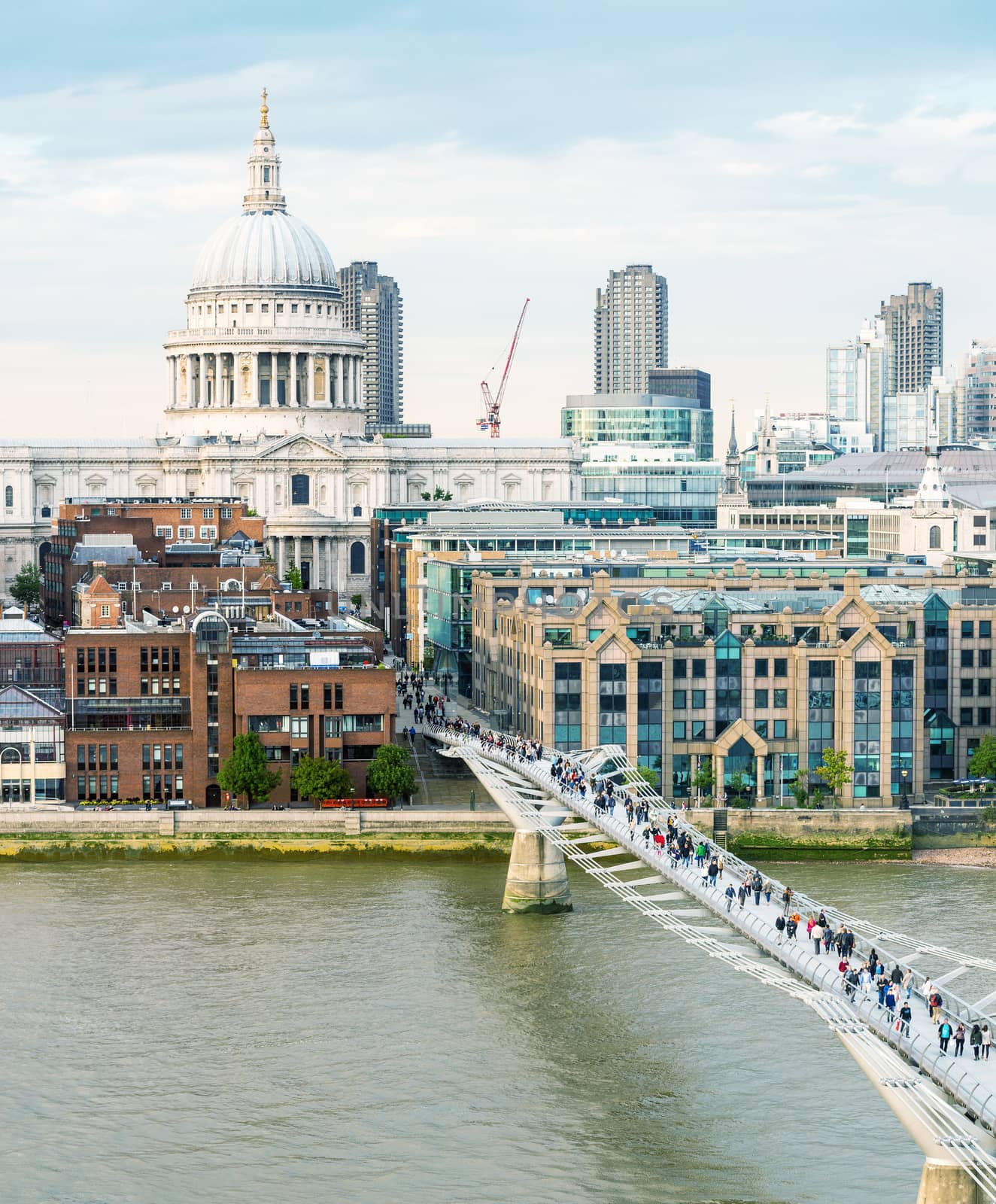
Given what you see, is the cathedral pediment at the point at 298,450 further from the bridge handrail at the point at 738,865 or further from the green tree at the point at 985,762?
the green tree at the point at 985,762

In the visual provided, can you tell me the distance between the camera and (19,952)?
56.5m

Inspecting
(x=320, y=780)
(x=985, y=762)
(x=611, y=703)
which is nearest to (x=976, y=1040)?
(x=320, y=780)

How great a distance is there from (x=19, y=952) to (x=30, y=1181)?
14.7 meters

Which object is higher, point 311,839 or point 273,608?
point 273,608

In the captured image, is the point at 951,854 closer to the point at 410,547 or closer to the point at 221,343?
the point at 410,547

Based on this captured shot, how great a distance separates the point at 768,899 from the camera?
50188 mm

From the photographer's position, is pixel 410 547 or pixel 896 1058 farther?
pixel 410 547

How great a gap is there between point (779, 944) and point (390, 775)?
A: 2838 cm

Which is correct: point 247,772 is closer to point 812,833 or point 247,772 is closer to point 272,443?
point 812,833

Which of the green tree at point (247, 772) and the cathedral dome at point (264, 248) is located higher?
the cathedral dome at point (264, 248)

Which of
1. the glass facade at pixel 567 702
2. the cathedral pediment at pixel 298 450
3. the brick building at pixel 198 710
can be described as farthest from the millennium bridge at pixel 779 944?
the cathedral pediment at pixel 298 450

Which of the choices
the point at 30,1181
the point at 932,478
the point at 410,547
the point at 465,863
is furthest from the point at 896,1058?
the point at 932,478

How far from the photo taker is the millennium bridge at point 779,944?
119ft

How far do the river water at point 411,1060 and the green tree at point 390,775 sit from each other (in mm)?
8187
